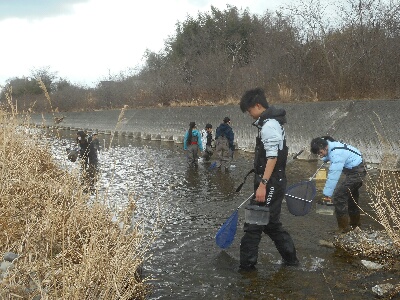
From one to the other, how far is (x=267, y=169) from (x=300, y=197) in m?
1.26

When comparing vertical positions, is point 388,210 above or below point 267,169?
below

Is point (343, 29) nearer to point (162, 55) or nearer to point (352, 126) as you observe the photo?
point (352, 126)

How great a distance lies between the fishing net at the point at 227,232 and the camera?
589cm

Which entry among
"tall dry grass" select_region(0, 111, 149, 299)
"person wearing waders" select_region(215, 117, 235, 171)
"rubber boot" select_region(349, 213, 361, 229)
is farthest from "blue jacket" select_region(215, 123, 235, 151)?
"tall dry grass" select_region(0, 111, 149, 299)

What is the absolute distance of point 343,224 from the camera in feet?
22.2

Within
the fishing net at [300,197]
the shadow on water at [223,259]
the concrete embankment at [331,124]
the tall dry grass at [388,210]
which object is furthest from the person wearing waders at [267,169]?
the concrete embankment at [331,124]

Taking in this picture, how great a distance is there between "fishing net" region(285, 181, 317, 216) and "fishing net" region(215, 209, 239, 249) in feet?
2.67

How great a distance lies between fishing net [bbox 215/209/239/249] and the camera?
5.89 metres

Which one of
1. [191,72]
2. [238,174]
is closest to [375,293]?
[238,174]

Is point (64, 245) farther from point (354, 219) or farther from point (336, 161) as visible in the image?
point (354, 219)

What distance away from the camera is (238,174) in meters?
12.5

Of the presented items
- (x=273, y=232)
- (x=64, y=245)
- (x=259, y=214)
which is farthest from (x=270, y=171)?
(x=64, y=245)

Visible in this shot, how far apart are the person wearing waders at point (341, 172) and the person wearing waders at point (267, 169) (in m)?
1.50

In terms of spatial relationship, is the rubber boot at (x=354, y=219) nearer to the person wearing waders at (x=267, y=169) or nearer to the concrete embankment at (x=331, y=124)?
the person wearing waders at (x=267, y=169)
